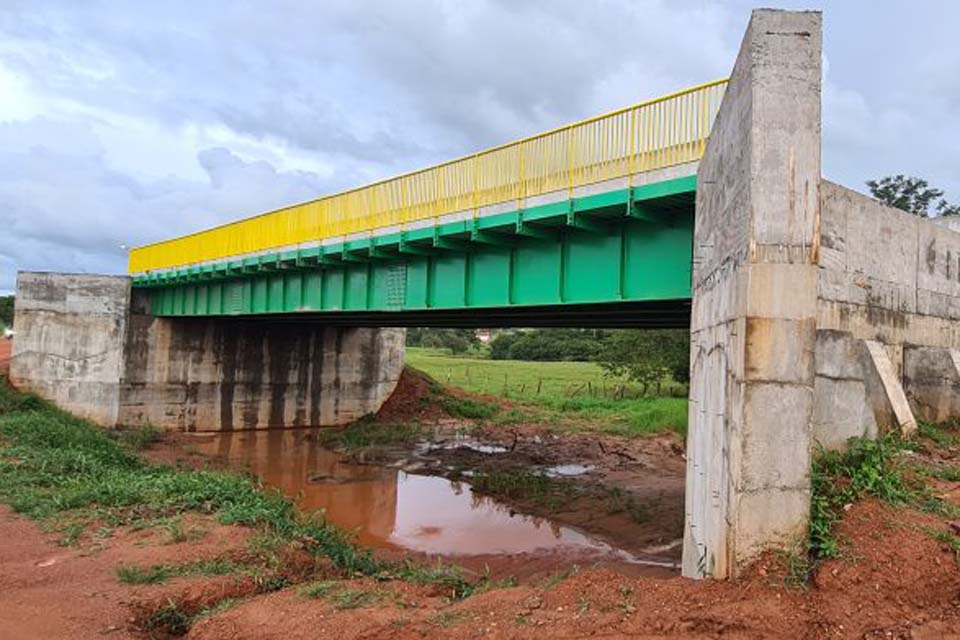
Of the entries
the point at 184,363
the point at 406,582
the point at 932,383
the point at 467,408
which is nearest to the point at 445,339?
the point at 467,408

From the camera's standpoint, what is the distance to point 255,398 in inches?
1239

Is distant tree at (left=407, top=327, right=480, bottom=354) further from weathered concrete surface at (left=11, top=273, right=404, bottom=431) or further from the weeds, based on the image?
the weeds

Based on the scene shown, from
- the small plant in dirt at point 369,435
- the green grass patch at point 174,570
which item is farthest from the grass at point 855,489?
the small plant in dirt at point 369,435

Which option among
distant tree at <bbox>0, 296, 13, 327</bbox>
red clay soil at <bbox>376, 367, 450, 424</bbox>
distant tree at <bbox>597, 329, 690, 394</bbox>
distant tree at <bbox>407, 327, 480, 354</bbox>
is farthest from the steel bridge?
distant tree at <bbox>407, 327, 480, 354</bbox>

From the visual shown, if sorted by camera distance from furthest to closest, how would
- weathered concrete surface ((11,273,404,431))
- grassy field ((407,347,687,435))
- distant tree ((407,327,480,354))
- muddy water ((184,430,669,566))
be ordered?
distant tree ((407,327,480,354)), grassy field ((407,347,687,435)), weathered concrete surface ((11,273,404,431)), muddy water ((184,430,669,566))

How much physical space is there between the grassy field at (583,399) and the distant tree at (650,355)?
4.20ft

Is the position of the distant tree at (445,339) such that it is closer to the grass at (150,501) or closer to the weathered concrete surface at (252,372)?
the weathered concrete surface at (252,372)

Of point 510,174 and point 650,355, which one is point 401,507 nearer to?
point 510,174

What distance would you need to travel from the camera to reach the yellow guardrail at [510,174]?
35.2 feet

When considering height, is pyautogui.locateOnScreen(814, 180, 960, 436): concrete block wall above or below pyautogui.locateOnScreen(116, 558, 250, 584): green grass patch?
above

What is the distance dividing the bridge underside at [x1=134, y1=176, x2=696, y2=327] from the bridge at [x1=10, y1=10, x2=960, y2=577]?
0.15 ft

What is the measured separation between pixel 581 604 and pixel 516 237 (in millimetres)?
9033

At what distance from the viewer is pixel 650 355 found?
128ft

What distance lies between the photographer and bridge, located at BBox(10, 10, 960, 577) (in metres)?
6.52
